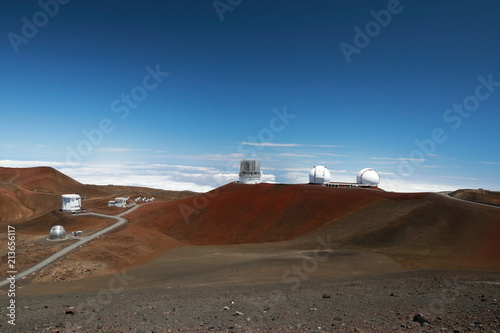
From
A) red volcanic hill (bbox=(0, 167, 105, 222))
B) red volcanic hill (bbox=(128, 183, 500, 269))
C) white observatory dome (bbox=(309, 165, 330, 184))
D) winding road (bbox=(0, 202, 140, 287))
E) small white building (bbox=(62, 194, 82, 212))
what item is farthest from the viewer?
red volcanic hill (bbox=(0, 167, 105, 222))

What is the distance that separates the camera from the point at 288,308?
1385cm

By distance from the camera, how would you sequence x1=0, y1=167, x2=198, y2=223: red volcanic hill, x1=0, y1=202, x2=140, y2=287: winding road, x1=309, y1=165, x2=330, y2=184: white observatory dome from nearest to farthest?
x1=0, y1=202, x2=140, y2=287: winding road → x1=309, y1=165, x2=330, y2=184: white observatory dome → x1=0, y1=167, x2=198, y2=223: red volcanic hill

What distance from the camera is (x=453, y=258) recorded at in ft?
86.6

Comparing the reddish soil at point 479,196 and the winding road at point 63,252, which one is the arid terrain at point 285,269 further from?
the winding road at point 63,252

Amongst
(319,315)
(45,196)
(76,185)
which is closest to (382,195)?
(319,315)

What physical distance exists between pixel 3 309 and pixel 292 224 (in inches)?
1486

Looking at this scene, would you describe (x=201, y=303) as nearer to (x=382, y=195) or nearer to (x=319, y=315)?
(x=319, y=315)

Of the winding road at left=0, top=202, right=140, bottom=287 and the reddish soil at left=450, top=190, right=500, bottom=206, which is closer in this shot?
the winding road at left=0, top=202, right=140, bottom=287

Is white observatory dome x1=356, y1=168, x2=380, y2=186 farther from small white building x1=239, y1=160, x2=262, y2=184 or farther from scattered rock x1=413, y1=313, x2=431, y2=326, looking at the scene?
scattered rock x1=413, y1=313, x2=431, y2=326

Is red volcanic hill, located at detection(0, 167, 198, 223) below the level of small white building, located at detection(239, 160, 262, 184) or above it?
below

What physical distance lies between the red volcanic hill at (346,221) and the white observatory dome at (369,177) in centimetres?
881

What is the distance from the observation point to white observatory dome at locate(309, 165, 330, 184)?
205ft

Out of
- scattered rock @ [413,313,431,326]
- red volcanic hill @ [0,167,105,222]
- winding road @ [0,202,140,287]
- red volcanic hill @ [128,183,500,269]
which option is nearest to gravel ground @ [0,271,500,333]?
scattered rock @ [413,313,431,326]

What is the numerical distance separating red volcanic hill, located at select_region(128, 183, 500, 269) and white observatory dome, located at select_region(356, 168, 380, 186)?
8.81 meters
